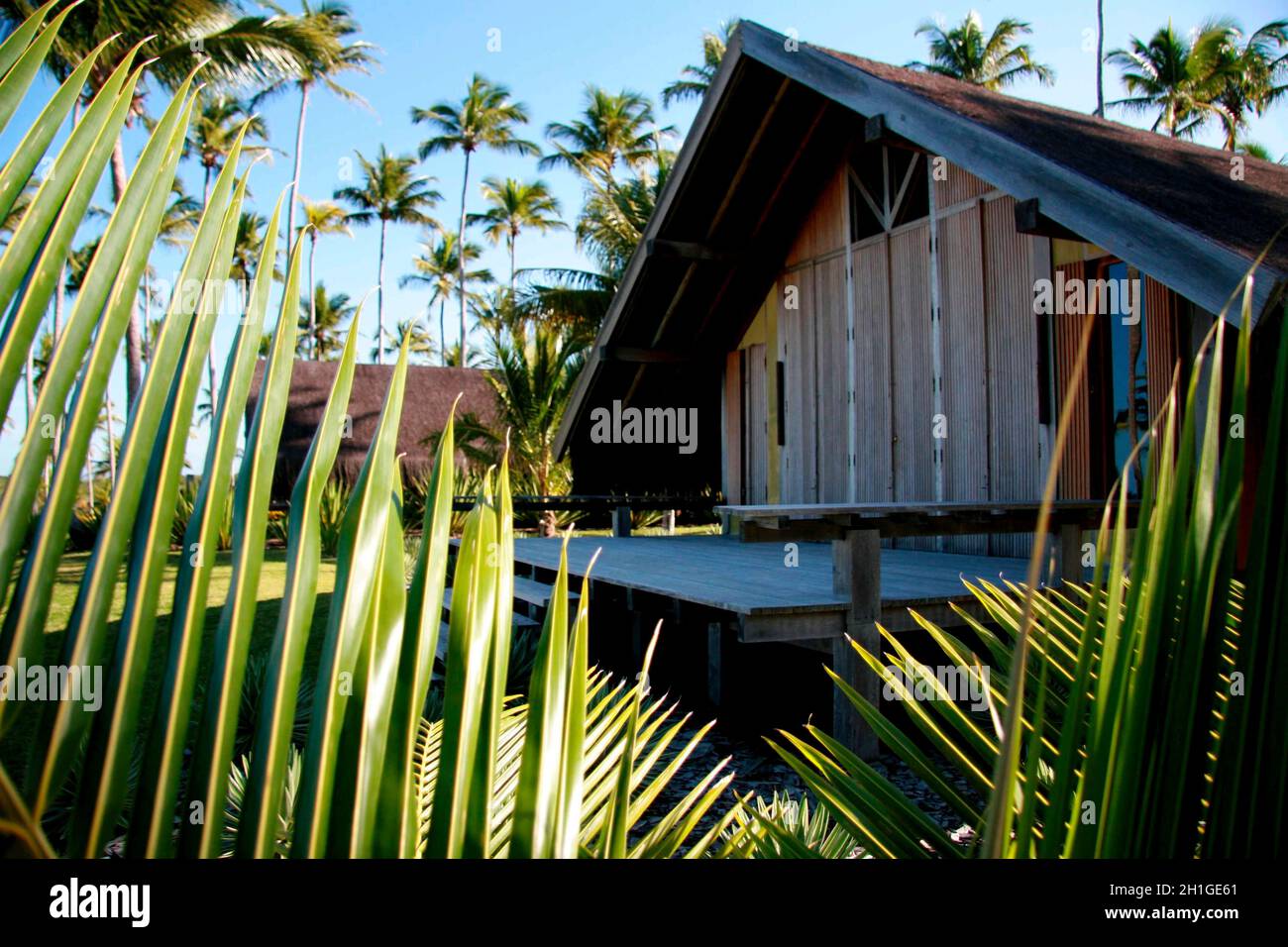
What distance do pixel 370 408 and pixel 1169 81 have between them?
2919 cm

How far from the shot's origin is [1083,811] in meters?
0.54

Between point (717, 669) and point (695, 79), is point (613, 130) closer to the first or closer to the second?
point (695, 79)

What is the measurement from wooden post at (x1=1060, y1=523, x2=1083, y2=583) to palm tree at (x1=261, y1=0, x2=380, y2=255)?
50.7 ft

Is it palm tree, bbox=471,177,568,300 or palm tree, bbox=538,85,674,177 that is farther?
palm tree, bbox=471,177,568,300

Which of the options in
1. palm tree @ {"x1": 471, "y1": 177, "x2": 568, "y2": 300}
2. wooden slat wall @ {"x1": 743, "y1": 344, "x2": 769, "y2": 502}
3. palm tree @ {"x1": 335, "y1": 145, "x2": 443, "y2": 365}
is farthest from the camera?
palm tree @ {"x1": 335, "y1": 145, "x2": 443, "y2": 365}

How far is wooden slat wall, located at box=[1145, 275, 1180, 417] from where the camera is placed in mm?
6338

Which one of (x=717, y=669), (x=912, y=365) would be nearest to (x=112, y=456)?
(x=717, y=669)

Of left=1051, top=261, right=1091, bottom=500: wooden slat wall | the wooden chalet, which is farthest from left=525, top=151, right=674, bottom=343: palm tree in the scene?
left=1051, top=261, right=1091, bottom=500: wooden slat wall

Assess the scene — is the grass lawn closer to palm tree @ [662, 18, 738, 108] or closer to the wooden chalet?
the wooden chalet

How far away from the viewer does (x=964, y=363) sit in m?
8.23

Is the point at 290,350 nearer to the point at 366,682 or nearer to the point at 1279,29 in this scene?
the point at 366,682

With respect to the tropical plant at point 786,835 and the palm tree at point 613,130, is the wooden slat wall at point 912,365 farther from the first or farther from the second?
the palm tree at point 613,130
